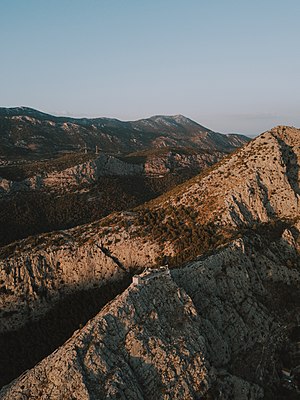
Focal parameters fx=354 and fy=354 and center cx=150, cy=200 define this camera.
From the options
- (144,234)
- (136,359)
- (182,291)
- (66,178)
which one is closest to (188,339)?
(182,291)

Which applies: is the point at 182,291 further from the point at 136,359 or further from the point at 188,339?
the point at 136,359

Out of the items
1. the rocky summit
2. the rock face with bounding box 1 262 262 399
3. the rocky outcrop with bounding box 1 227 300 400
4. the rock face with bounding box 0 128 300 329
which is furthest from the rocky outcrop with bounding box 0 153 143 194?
the rock face with bounding box 1 262 262 399

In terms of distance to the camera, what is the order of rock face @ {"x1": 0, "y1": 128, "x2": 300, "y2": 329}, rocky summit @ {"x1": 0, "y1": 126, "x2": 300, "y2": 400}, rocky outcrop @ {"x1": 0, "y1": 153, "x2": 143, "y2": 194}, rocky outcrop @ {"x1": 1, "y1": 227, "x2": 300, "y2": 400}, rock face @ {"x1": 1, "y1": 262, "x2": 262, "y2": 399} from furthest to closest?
rocky outcrop @ {"x1": 0, "y1": 153, "x2": 143, "y2": 194}, rock face @ {"x1": 0, "y1": 128, "x2": 300, "y2": 329}, rocky summit @ {"x1": 0, "y1": 126, "x2": 300, "y2": 400}, rocky outcrop @ {"x1": 1, "y1": 227, "x2": 300, "y2": 400}, rock face @ {"x1": 1, "y1": 262, "x2": 262, "y2": 399}

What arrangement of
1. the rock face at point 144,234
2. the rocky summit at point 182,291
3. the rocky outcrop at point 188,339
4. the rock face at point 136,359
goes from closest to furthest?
the rock face at point 136,359
the rocky outcrop at point 188,339
the rocky summit at point 182,291
the rock face at point 144,234

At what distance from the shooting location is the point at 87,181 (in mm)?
170875

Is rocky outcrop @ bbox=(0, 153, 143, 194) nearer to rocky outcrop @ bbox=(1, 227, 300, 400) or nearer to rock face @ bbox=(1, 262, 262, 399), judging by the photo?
rocky outcrop @ bbox=(1, 227, 300, 400)

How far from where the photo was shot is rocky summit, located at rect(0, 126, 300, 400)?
42031 millimetres

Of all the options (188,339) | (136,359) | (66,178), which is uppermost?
(66,178)

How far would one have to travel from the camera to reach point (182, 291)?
166 feet

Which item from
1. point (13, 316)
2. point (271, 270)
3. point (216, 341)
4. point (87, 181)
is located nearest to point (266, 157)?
point (271, 270)

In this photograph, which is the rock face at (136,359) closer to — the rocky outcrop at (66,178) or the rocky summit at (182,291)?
the rocky summit at (182,291)

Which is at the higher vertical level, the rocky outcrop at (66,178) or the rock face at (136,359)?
the rocky outcrop at (66,178)

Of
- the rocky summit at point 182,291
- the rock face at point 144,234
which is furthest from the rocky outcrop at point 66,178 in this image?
the rocky summit at point 182,291

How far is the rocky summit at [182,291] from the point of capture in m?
42.0
